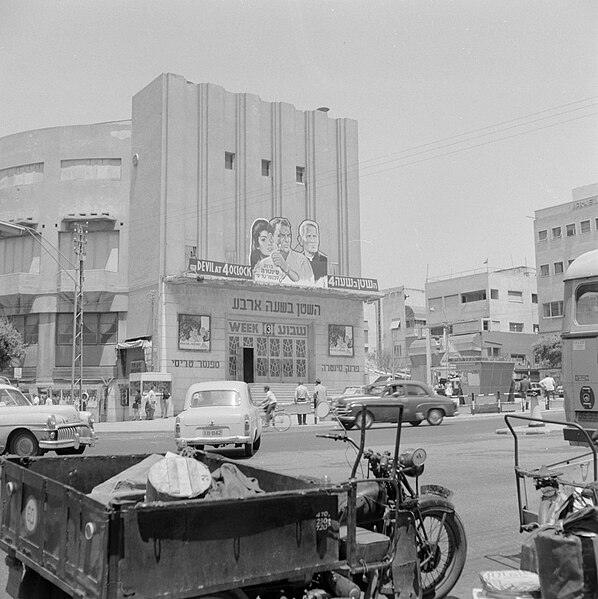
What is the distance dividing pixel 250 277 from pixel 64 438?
2466 cm

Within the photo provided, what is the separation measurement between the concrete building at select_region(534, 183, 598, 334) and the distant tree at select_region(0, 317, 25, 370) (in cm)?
4946

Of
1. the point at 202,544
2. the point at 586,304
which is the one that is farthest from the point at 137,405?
the point at 202,544

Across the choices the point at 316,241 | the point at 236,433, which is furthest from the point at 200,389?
the point at 316,241

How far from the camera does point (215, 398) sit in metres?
15.8

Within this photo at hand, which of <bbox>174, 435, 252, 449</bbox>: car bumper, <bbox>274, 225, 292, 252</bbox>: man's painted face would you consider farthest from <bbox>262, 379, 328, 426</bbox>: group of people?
<bbox>274, 225, 292, 252</bbox>: man's painted face

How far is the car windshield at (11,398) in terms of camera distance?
15766 mm

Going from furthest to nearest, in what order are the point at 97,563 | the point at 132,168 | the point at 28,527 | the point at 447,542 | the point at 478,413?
1. the point at 132,168
2. the point at 478,413
3. the point at 447,542
4. the point at 28,527
5. the point at 97,563

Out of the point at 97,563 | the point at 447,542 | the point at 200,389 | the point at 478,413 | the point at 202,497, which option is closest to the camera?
the point at 97,563

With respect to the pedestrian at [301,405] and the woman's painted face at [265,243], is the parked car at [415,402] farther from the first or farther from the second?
the woman's painted face at [265,243]

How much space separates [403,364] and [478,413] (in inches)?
2270

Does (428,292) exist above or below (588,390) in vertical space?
above

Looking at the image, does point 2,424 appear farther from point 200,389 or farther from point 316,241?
point 316,241

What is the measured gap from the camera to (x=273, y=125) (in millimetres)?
44531

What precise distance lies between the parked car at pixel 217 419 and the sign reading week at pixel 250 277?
21.9 metres
